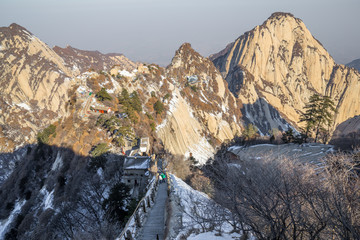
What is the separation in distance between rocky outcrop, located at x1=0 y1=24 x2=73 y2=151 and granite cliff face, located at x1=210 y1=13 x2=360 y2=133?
14071 centimetres

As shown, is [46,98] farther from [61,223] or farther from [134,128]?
[61,223]

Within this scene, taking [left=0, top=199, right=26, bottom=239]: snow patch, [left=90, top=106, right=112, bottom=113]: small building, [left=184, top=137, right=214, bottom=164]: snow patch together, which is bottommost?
[left=0, top=199, right=26, bottom=239]: snow patch

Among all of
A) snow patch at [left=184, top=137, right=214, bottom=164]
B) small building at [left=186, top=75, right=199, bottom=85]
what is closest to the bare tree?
snow patch at [left=184, top=137, right=214, bottom=164]

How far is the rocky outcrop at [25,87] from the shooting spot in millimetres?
130250

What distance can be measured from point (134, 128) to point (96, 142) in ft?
27.0

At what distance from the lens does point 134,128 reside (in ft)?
128

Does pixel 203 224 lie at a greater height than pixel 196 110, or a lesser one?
lesser

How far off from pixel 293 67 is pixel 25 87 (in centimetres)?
21384

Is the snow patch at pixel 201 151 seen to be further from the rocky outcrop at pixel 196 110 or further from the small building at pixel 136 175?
the small building at pixel 136 175

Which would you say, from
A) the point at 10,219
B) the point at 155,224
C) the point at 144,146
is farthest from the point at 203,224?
the point at 10,219

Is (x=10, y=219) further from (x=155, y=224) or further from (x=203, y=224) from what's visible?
(x=203, y=224)

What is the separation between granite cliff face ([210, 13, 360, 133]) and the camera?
150 metres

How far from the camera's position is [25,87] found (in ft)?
504

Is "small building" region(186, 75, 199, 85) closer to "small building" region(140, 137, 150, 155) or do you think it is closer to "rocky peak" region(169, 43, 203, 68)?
"rocky peak" region(169, 43, 203, 68)
